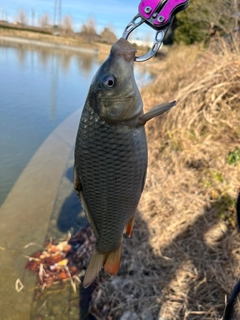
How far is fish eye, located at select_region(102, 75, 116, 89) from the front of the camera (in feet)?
3.85

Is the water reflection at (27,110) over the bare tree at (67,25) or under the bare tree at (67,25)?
over

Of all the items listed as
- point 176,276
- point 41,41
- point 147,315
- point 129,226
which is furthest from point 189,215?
point 41,41

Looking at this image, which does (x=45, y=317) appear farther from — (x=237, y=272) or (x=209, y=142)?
(x=209, y=142)

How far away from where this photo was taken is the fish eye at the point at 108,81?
1175mm

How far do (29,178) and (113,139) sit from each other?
188 inches

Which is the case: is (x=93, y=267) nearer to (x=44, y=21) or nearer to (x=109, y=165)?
(x=109, y=165)

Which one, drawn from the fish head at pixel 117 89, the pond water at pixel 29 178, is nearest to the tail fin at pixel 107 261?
the fish head at pixel 117 89

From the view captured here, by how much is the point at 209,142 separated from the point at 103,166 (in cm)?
400

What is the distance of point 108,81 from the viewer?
118 centimetres

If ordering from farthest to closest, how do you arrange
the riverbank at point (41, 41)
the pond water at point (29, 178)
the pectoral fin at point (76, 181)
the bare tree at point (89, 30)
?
the bare tree at point (89, 30)
the riverbank at point (41, 41)
the pond water at point (29, 178)
the pectoral fin at point (76, 181)

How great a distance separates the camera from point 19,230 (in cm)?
433

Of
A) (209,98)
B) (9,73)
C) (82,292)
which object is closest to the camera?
(82,292)

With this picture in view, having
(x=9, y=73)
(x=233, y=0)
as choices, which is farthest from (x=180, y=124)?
(x=9, y=73)

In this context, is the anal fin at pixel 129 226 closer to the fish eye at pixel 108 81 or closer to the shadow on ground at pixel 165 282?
the fish eye at pixel 108 81
